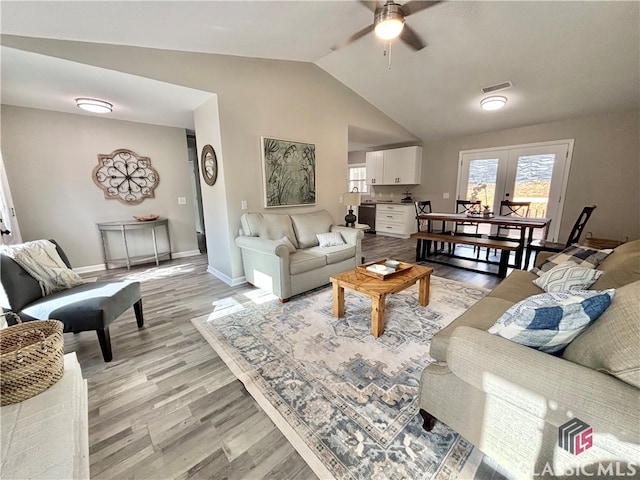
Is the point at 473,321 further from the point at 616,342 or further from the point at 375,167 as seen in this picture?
the point at 375,167

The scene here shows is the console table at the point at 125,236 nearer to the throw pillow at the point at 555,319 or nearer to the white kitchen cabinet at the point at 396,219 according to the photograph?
the throw pillow at the point at 555,319

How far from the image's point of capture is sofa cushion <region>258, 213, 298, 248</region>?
3380 millimetres

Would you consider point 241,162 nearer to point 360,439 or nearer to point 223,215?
point 223,215

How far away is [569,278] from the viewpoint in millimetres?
1744

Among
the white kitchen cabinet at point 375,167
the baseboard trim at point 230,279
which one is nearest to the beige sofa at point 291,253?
the baseboard trim at point 230,279

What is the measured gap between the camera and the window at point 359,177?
797 centimetres

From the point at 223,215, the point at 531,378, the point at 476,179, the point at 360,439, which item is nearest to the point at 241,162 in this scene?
the point at 223,215

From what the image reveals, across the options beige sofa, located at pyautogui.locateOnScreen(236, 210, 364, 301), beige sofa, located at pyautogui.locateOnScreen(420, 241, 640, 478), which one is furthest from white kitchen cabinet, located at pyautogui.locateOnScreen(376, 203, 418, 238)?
beige sofa, located at pyautogui.locateOnScreen(420, 241, 640, 478)

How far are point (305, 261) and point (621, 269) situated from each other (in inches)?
96.9

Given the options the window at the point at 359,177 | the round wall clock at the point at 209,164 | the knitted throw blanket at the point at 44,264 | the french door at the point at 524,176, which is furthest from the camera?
the window at the point at 359,177

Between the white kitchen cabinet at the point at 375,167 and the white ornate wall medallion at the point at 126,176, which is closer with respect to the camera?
the white ornate wall medallion at the point at 126,176

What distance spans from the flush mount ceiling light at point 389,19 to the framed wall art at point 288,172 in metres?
1.92

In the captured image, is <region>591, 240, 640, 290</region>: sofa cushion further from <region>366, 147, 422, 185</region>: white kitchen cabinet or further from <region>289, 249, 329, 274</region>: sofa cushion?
<region>366, 147, 422, 185</region>: white kitchen cabinet

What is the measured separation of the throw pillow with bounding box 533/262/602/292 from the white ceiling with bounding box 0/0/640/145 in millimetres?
2697
